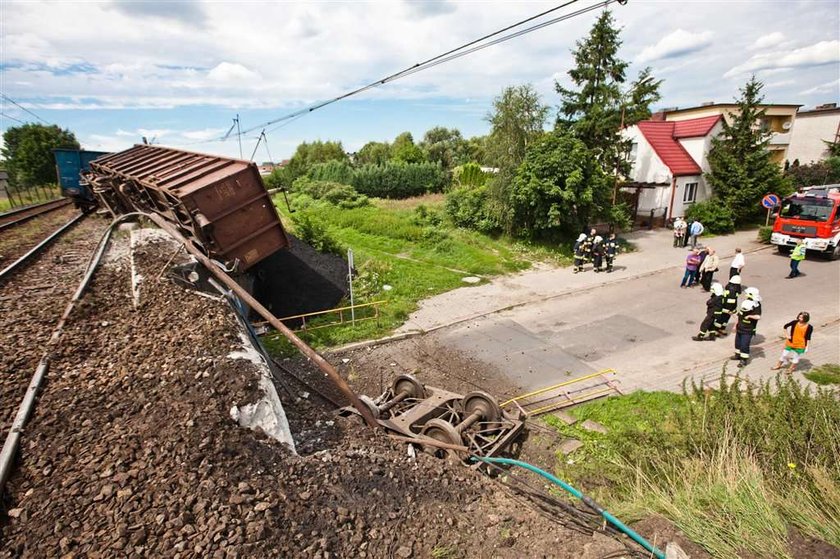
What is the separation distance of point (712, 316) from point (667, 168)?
14.0 meters

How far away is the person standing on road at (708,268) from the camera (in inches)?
485

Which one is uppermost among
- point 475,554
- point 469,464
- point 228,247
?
point 228,247

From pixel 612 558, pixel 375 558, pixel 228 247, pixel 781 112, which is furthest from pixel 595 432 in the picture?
pixel 781 112

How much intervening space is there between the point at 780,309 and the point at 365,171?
2984 cm

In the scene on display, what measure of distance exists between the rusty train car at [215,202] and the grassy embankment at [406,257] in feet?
7.49

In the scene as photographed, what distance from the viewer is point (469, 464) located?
551cm

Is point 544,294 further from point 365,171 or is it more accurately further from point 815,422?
point 365,171

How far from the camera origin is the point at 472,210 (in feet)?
66.7

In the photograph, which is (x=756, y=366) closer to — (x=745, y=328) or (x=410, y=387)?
(x=745, y=328)

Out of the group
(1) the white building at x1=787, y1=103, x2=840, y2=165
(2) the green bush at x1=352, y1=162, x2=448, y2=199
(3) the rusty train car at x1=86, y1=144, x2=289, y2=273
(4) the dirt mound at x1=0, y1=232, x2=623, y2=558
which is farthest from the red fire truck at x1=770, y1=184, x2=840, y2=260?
(1) the white building at x1=787, y1=103, x2=840, y2=165

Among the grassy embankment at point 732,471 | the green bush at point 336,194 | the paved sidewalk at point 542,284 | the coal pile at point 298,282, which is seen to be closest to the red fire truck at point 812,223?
the paved sidewalk at point 542,284

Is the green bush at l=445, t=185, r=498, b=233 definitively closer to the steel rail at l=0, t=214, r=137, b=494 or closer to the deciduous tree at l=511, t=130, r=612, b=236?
the deciduous tree at l=511, t=130, r=612, b=236

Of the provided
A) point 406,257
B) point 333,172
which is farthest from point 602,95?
point 333,172

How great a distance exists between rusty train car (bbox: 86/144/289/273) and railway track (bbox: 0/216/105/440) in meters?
2.16
